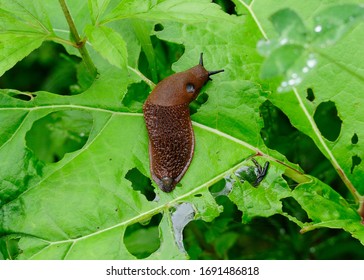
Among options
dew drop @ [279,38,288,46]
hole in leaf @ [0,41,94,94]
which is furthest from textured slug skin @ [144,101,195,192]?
hole in leaf @ [0,41,94,94]

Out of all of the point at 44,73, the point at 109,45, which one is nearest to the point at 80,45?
the point at 109,45

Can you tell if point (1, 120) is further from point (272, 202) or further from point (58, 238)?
point (272, 202)

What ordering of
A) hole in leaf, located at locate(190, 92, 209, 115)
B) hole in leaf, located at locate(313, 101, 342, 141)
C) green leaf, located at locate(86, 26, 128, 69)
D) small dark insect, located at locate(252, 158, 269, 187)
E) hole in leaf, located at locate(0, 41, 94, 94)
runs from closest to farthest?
green leaf, located at locate(86, 26, 128, 69) → small dark insect, located at locate(252, 158, 269, 187) → hole in leaf, located at locate(190, 92, 209, 115) → hole in leaf, located at locate(313, 101, 342, 141) → hole in leaf, located at locate(0, 41, 94, 94)

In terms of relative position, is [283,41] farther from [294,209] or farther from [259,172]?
[294,209]

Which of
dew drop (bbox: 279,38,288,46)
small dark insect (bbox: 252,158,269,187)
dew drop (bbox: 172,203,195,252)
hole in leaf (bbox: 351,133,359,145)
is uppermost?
dew drop (bbox: 279,38,288,46)

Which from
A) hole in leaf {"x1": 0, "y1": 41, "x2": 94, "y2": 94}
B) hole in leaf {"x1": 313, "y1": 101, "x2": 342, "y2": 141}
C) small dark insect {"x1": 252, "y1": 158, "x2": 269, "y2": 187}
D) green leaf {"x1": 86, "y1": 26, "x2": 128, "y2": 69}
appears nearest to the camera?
green leaf {"x1": 86, "y1": 26, "x2": 128, "y2": 69}

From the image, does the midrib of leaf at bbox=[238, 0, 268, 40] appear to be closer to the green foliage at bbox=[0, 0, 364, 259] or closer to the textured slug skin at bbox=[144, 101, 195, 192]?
the green foliage at bbox=[0, 0, 364, 259]

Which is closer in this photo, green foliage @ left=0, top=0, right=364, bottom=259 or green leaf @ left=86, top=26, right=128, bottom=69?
green leaf @ left=86, top=26, right=128, bottom=69

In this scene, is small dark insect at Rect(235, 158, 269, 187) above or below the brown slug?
below
